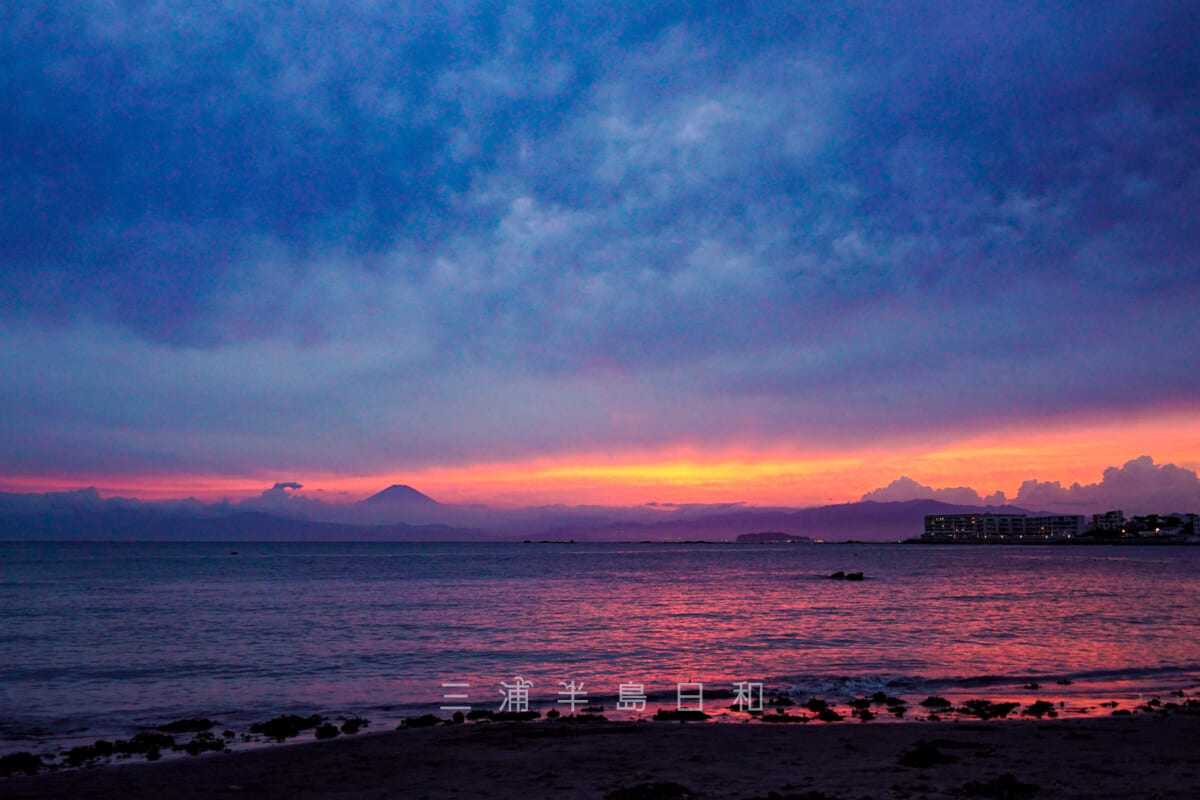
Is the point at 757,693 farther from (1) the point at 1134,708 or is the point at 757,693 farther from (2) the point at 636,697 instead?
(1) the point at 1134,708

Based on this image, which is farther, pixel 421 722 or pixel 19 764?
pixel 421 722

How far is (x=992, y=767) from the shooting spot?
14.3 metres

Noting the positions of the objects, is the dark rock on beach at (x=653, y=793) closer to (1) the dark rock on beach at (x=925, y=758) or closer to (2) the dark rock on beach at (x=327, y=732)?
(1) the dark rock on beach at (x=925, y=758)

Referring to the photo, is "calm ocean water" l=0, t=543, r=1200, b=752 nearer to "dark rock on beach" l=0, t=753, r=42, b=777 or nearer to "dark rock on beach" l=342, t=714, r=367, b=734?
"dark rock on beach" l=342, t=714, r=367, b=734

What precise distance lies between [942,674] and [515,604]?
39.5 meters

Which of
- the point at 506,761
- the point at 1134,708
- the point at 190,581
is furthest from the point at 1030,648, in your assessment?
the point at 190,581

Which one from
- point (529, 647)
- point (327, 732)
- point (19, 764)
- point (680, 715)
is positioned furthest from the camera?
point (529, 647)

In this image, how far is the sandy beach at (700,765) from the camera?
13.1 metres

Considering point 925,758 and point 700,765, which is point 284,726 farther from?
point 925,758

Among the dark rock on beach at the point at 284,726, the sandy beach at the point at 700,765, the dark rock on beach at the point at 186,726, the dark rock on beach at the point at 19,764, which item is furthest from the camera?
the dark rock on beach at the point at 186,726

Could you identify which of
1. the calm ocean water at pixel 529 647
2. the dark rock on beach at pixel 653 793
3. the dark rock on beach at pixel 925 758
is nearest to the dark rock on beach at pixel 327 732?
the calm ocean water at pixel 529 647

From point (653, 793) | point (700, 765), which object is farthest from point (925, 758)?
point (653, 793)

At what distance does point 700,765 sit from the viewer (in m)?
15.1

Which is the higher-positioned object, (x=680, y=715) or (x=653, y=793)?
(x=653, y=793)
